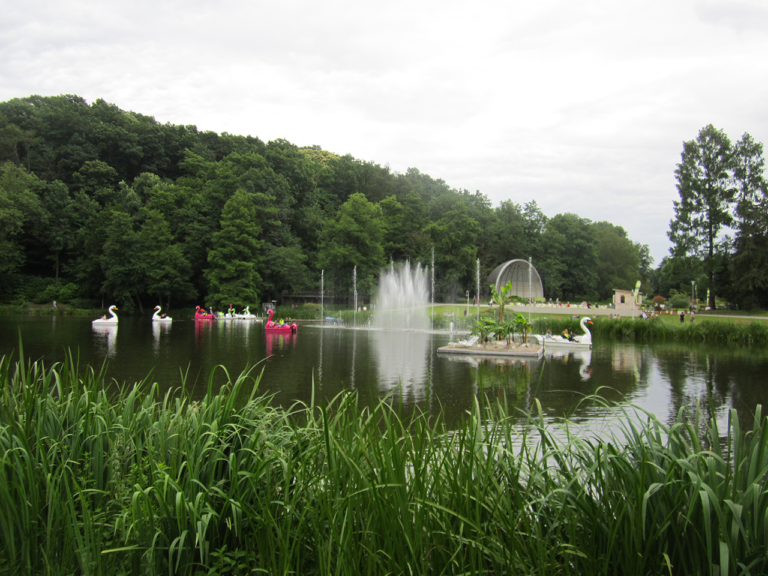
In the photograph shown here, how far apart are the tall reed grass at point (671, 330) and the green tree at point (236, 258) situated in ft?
86.3

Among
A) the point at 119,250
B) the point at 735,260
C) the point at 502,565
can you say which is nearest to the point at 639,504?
the point at 502,565

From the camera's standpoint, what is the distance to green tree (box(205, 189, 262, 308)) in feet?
145

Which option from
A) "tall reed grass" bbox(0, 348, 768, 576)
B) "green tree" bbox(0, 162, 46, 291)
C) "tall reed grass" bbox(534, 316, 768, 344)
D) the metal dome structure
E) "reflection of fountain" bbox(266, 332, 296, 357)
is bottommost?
"reflection of fountain" bbox(266, 332, 296, 357)

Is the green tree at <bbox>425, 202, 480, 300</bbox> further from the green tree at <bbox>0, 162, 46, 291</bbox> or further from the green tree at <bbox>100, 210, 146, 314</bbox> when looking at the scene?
the green tree at <bbox>0, 162, 46, 291</bbox>

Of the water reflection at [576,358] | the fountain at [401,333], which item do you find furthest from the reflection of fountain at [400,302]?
the water reflection at [576,358]

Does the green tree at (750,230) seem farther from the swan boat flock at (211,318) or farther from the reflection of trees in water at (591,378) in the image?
the swan boat flock at (211,318)

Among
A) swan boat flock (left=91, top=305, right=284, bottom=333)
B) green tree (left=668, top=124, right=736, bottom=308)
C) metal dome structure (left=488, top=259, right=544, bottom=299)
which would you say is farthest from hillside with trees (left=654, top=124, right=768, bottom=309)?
swan boat flock (left=91, top=305, right=284, bottom=333)

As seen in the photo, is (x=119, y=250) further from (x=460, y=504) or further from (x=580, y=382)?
(x=460, y=504)

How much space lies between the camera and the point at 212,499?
288 cm

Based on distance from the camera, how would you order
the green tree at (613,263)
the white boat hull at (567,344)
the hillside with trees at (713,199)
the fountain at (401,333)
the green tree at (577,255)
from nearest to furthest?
the fountain at (401,333) < the white boat hull at (567,344) < the hillside with trees at (713,199) < the green tree at (577,255) < the green tree at (613,263)

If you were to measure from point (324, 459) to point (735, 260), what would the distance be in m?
43.4

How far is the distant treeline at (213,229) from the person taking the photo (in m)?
46.2

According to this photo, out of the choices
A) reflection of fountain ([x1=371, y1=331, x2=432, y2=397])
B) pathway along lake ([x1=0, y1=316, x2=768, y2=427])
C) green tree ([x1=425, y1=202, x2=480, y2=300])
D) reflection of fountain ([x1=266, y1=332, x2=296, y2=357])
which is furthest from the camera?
green tree ([x1=425, y1=202, x2=480, y2=300])

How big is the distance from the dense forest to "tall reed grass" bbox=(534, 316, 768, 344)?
1991cm
